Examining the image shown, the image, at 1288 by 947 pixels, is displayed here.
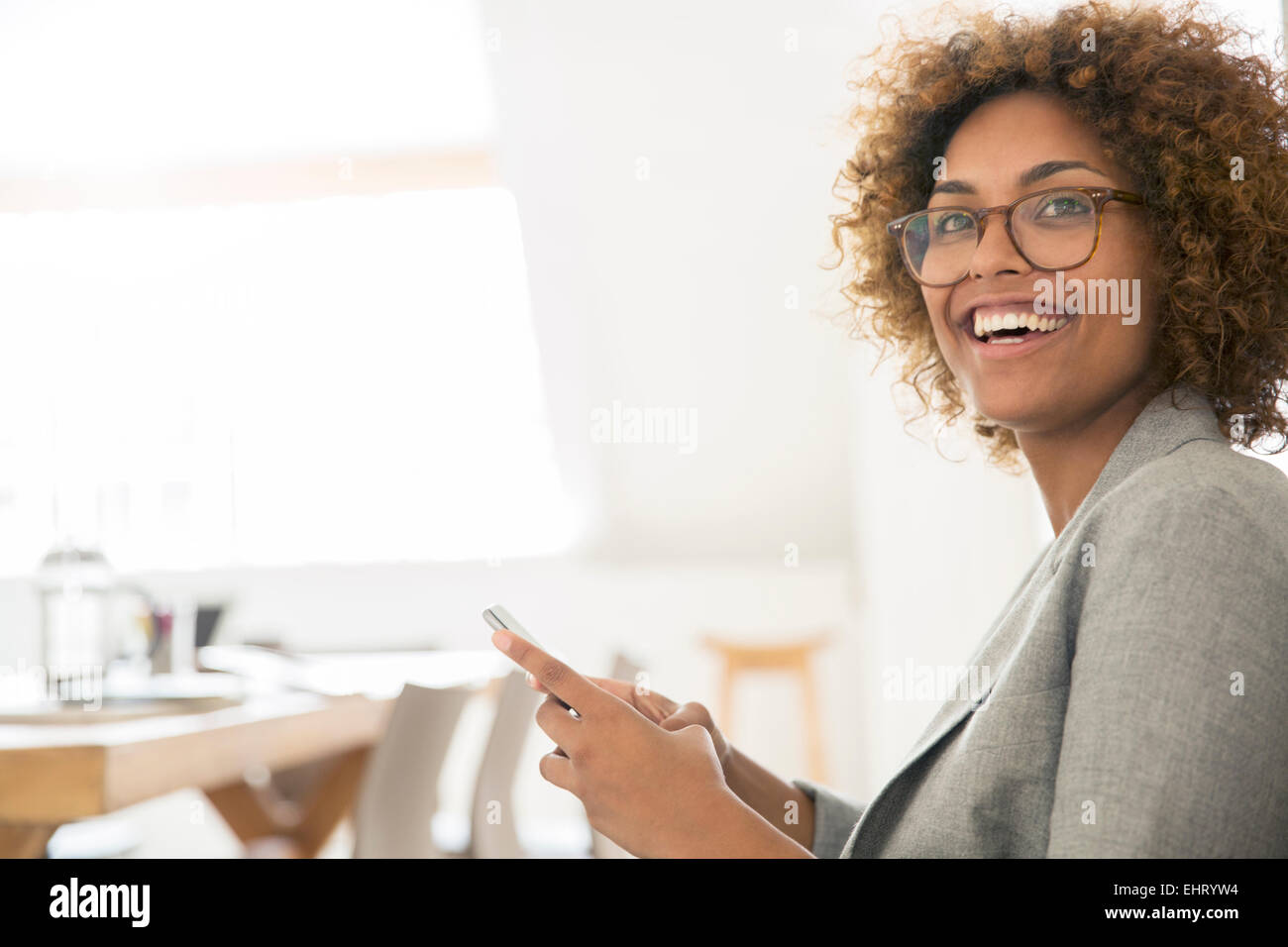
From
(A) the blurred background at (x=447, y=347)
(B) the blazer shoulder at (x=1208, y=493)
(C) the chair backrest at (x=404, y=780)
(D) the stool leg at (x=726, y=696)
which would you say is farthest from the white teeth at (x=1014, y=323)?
(D) the stool leg at (x=726, y=696)

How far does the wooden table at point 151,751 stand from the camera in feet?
4.48

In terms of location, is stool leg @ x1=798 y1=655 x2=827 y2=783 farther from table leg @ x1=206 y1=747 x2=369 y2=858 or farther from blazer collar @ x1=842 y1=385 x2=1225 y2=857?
blazer collar @ x1=842 y1=385 x2=1225 y2=857

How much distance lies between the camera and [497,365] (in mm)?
5750

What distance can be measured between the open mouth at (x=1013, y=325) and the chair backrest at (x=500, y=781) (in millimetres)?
1403

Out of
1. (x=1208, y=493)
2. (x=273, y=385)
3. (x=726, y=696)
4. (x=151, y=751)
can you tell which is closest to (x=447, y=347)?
(x=273, y=385)

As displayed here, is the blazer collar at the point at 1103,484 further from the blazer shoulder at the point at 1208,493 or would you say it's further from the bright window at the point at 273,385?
the bright window at the point at 273,385

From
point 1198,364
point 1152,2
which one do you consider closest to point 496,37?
point 1152,2

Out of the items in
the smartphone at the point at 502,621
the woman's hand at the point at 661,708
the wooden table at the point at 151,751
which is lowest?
the wooden table at the point at 151,751

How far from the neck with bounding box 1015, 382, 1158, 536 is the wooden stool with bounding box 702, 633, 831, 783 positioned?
393cm

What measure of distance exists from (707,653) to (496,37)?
286 centimetres

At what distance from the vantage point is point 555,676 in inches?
35.4
